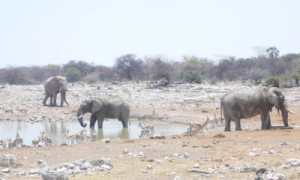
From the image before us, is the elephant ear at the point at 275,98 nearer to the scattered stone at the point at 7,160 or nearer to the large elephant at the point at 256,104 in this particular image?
the large elephant at the point at 256,104

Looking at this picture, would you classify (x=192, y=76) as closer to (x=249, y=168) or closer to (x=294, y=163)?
(x=294, y=163)

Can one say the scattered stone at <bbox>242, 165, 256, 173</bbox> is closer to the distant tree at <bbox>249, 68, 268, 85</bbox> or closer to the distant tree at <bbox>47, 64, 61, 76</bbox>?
the distant tree at <bbox>249, 68, 268, 85</bbox>

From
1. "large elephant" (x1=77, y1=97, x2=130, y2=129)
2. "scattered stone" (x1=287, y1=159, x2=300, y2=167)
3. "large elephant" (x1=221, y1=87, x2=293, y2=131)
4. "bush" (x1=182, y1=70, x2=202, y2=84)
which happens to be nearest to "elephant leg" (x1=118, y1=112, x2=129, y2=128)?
"large elephant" (x1=77, y1=97, x2=130, y2=129)

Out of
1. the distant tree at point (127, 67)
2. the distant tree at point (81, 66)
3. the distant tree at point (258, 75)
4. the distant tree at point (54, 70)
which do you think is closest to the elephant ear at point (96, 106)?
the distant tree at point (258, 75)

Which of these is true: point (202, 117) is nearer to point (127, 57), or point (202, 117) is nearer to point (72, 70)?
point (127, 57)

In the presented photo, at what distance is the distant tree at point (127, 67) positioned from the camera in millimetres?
89438

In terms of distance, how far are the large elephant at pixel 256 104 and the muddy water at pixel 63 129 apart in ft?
12.3

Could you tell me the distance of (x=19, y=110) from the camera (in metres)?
38.1

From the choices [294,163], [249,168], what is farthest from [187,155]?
[294,163]

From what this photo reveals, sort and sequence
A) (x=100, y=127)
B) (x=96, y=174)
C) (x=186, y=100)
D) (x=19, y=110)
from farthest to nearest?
1. (x=186, y=100)
2. (x=19, y=110)
3. (x=100, y=127)
4. (x=96, y=174)

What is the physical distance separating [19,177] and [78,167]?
1432mm

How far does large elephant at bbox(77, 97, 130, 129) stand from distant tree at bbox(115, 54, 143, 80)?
5811 cm

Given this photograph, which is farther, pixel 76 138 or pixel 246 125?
pixel 246 125

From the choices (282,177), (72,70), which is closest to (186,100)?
(282,177)
